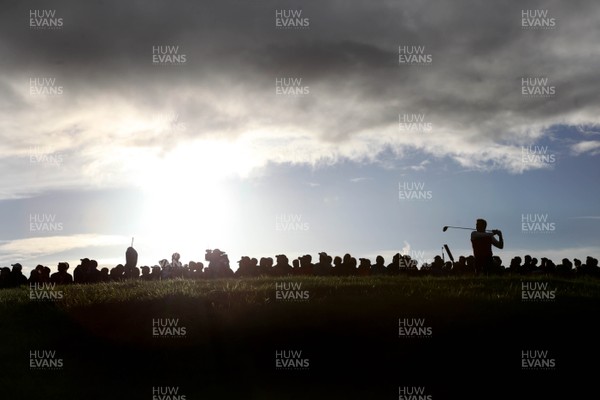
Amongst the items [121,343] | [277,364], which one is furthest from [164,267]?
[277,364]

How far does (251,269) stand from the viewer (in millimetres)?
30125

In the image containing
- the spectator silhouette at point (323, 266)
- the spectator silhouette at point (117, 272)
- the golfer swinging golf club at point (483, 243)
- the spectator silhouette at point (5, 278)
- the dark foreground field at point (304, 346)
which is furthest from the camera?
the spectator silhouette at point (117, 272)

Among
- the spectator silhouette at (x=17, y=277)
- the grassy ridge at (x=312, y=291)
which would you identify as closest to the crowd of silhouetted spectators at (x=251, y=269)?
the spectator silhouette at (x=17, y=277)

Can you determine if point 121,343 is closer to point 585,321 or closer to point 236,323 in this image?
point 236,323

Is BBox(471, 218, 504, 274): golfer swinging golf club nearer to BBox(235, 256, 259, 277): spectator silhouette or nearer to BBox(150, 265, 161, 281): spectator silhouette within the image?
BBox(235, 256, 259, 277): spectator silhouette

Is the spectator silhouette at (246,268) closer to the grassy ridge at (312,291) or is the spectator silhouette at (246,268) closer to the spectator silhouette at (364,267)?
the spectator silhouette at (364,267)

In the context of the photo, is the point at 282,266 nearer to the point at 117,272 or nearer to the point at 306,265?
the point at 306,265

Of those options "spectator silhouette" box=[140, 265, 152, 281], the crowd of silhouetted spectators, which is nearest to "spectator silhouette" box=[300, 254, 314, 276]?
the crowd of silhouetted spectators

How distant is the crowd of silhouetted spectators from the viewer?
28797 mm

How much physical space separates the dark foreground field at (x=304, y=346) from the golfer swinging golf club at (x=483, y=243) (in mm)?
7115

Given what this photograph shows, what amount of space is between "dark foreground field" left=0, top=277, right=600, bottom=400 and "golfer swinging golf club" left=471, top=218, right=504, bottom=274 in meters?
7.11

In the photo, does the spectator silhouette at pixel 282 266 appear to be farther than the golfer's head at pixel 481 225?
Yes

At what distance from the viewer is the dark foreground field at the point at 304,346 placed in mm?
14961

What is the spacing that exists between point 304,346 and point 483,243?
41.3 feet
